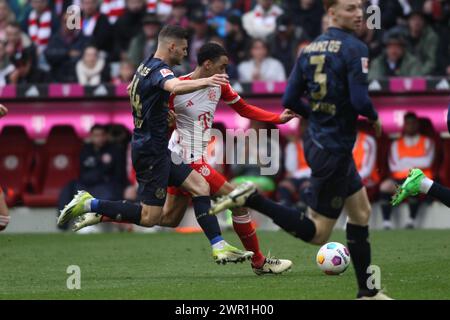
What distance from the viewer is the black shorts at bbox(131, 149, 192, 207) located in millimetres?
10070

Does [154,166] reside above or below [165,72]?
below

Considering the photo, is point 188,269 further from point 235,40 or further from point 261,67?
point 235,40

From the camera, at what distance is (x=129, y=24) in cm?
1931

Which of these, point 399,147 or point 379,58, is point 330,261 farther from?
point 379,58

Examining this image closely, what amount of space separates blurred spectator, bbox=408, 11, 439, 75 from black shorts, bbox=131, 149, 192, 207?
767cm

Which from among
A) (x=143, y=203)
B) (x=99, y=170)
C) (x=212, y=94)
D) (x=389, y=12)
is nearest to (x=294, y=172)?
(x=99, y=170)

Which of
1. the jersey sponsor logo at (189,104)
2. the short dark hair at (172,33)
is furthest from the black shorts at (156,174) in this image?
the short dark hair at (172,33)

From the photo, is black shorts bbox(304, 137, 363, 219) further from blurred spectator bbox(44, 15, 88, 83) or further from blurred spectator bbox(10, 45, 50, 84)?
blurred spectator bbox(10, 45, 50, 84)

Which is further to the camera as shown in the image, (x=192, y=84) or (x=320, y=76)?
(x=192, y=84)

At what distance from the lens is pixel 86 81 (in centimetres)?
1788

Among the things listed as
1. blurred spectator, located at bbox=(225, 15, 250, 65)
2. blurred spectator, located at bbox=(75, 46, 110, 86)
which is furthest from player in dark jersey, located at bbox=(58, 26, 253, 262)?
blurred spectator, located at bbox=(225, 15, 250, 65)

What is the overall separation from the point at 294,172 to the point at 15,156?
14.5 ft

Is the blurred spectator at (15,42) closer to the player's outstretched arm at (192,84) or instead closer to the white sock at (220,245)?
the white sock at (220,245)

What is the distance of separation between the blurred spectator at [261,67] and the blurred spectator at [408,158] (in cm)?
215
